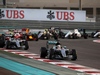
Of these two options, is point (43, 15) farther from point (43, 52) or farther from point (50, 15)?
point (43, 52)

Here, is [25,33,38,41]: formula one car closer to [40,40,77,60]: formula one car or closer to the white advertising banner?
the white advertising banner

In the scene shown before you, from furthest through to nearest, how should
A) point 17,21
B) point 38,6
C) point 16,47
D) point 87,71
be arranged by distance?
1. point 38,6
2. point 17,21
3. point 16,47
4. point 87,71

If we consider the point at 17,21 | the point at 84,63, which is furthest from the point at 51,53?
the point at 17,21

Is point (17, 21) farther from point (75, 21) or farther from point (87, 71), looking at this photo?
point (87, 71)

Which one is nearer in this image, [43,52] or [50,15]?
[43,52]

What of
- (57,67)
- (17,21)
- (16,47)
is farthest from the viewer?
(17,21)

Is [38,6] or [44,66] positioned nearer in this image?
[44,66]

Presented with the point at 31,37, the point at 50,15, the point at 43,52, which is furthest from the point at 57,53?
the point at 50,15

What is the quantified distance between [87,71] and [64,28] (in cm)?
2365

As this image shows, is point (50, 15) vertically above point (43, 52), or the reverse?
point (50, 15)

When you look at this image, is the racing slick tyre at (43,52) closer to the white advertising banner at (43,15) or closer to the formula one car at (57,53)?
the formula one car at (57,53)

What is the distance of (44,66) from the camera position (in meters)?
11.1

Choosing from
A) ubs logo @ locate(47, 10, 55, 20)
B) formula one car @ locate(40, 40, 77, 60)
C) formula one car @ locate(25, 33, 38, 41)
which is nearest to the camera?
formula one car @ locate(40, 40, 77, 60)

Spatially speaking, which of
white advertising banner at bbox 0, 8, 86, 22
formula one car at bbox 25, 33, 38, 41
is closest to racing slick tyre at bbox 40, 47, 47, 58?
formula one car at bbox 25, 33, 38, 41
